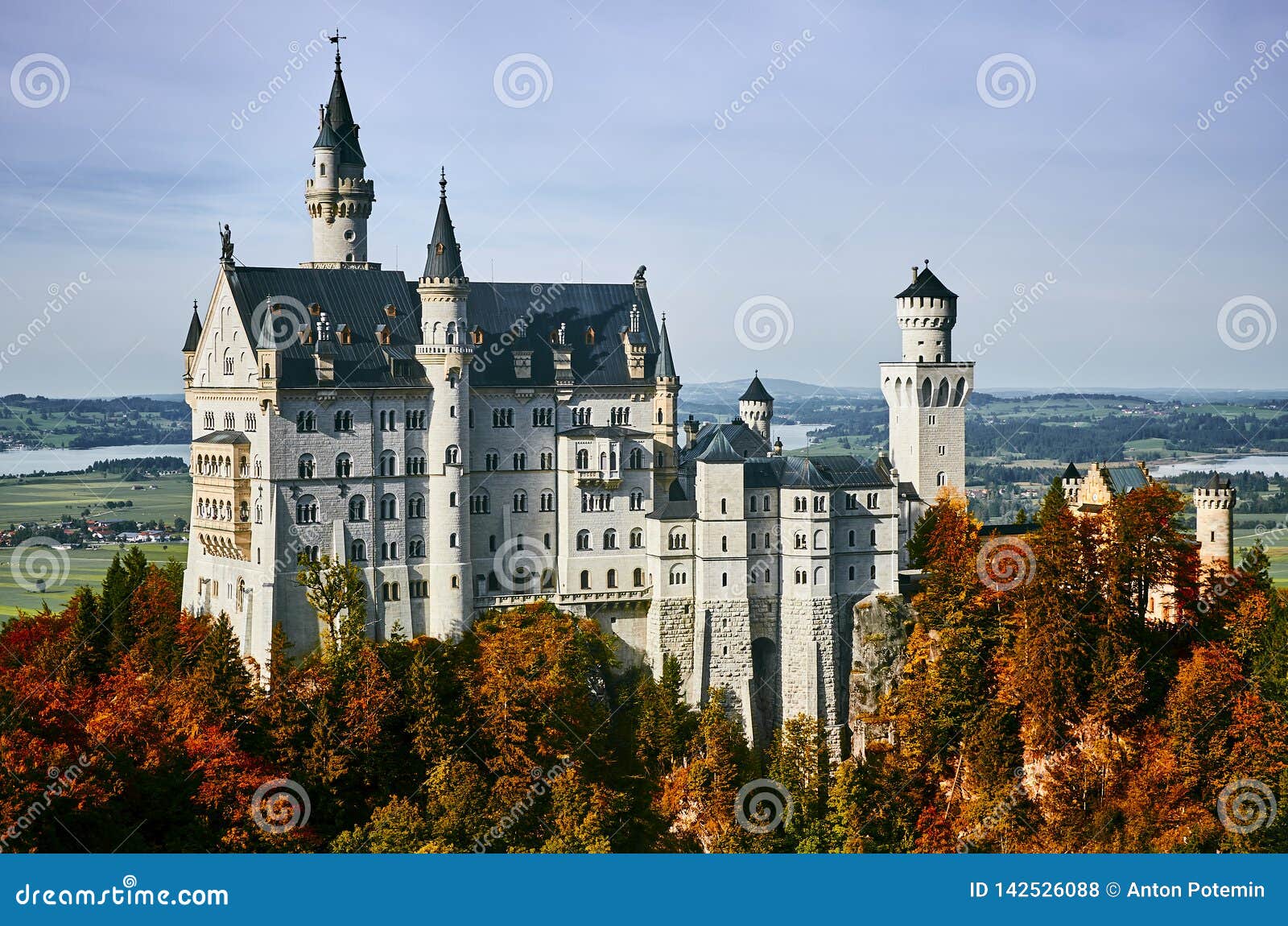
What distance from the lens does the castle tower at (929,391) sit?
95.5 m

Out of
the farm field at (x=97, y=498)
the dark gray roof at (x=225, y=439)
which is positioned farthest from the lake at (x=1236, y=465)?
the dark gray roof at (x=225, y=439)

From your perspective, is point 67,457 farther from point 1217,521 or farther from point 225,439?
point 1217,521

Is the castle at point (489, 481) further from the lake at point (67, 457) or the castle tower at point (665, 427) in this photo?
the lake at point (67, 457)

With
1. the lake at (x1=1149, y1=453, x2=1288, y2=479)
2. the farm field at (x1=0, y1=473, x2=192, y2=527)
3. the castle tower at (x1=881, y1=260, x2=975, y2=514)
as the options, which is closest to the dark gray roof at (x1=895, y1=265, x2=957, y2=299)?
the castle tower at (x1=881, y1=260, x2=975, y2=514)

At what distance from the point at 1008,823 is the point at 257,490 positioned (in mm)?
34967

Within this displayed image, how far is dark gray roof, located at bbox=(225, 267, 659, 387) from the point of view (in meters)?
79.8

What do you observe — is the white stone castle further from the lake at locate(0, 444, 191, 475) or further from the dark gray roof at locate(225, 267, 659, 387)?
the lake at locate(0, 444, 191, 475)

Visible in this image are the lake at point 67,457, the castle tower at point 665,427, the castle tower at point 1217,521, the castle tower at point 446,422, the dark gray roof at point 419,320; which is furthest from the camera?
the lake at point 67,457

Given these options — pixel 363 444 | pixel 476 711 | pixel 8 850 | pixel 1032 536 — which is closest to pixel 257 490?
pixel 363 444

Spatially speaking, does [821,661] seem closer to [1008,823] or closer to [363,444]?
[1008,823]

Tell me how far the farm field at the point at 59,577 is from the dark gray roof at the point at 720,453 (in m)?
37.5

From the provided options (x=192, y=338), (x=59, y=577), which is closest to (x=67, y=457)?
(x=59, y=577)

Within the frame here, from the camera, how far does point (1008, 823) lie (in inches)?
2869

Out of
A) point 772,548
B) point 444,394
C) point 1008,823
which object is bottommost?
point 1008,823
